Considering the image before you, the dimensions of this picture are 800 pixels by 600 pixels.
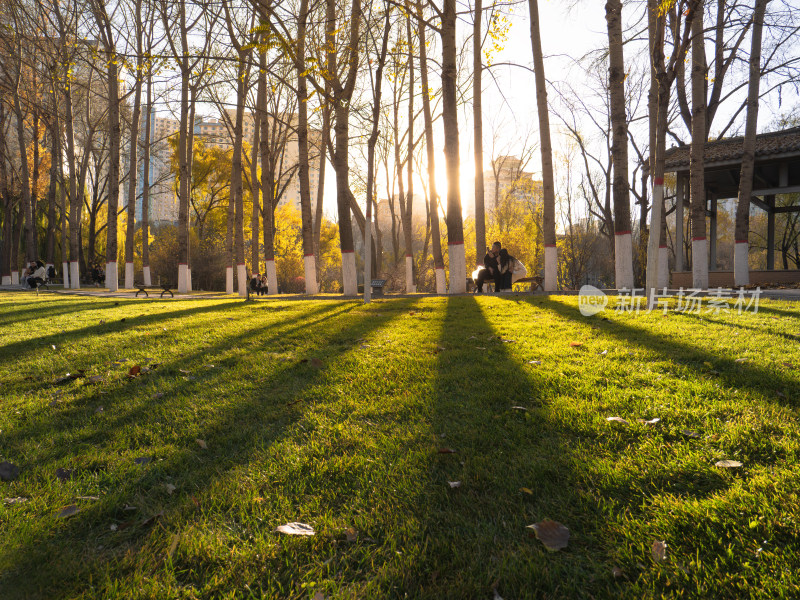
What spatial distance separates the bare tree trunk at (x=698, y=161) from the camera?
1278cm

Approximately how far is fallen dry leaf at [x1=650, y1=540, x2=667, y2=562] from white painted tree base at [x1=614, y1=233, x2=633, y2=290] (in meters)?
10.3

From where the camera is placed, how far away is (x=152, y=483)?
7.64ft

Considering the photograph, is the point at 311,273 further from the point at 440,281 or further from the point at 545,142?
the point at 545,142

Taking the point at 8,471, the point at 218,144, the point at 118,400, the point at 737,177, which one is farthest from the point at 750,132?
the point at 218,144

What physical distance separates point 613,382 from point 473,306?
5.17 meters

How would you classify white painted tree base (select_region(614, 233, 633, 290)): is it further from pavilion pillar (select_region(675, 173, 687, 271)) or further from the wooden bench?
pavilion pillar (select_region(675, 173, 687, 271))

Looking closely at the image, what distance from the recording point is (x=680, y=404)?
118 inches

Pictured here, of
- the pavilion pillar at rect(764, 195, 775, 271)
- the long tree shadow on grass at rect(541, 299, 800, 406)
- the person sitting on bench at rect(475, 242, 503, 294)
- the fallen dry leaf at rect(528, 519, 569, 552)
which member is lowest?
the fallen dry leaf at rect(528, 519, 569, 552)

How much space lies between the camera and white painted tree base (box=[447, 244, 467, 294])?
12422 mm

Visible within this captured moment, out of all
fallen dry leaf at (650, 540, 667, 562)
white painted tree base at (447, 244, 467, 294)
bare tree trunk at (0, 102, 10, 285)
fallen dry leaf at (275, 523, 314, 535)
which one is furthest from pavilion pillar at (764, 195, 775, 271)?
bare tree trunk at (0, 102, 10, 285)

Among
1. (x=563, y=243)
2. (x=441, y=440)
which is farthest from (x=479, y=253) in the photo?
(x=563, y=243)

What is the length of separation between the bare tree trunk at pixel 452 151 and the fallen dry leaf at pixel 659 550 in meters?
10.4

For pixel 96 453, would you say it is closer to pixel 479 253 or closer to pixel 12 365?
pixel 12 365

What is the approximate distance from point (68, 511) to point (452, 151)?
39.7ft
